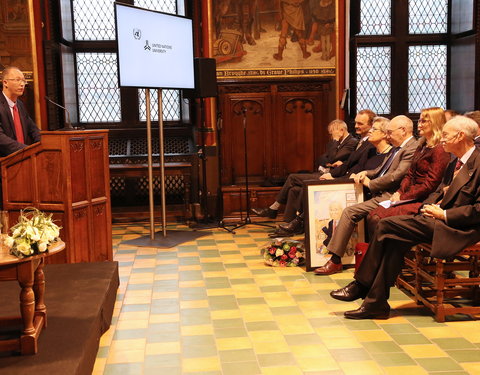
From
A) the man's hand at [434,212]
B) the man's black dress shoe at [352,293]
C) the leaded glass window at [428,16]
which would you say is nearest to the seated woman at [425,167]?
the man's hand at [434,212]

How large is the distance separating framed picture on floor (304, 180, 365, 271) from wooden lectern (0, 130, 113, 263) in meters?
1.99

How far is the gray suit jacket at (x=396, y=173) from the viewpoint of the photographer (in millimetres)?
5957

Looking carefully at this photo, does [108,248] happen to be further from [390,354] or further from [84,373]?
[390,354]

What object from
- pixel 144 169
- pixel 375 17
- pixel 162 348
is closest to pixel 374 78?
pixel 375 17

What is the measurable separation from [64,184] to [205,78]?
3372mm

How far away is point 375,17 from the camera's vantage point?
988 cm

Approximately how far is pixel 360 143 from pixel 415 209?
2.06 meters

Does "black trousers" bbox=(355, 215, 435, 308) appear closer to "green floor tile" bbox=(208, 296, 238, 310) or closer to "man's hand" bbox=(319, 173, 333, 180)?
"green floor tile" bbox=(208, 296, 238, 310)

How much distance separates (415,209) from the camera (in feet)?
17.7

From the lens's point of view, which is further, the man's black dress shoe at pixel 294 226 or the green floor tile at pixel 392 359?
the man's black dress shoe at pixel 294 226

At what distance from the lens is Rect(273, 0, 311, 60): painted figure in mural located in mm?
9297

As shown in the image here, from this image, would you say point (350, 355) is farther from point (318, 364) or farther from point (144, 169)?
point (144, 169)

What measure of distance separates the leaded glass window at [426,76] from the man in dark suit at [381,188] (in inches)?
163

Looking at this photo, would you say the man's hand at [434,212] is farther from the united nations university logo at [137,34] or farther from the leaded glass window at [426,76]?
the leaded glass window at [426,76]
